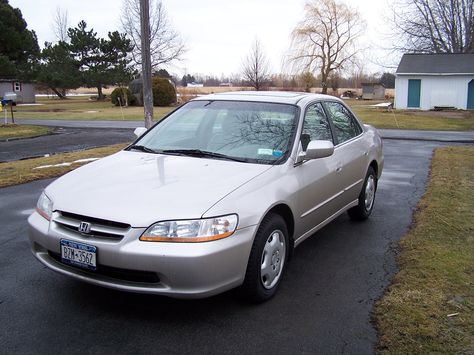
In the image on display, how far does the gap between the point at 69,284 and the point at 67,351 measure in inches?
42.9

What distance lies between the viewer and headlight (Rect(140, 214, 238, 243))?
10.3 ft

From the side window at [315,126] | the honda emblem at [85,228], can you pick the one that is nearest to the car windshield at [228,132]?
the side window at [315,126]

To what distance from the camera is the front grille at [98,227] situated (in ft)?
10.5

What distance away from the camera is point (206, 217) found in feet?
10.5

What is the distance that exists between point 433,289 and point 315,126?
6.17 feet

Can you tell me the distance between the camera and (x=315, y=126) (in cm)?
485

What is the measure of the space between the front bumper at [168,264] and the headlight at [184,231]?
3 centimetres

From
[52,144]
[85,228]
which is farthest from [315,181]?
[52,144]

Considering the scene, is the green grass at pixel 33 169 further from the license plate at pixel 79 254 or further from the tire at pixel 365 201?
the tire at pixel 365 201

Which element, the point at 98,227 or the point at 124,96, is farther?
the point at 124,96

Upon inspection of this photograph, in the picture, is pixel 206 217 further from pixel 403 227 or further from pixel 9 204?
pixel 9 204

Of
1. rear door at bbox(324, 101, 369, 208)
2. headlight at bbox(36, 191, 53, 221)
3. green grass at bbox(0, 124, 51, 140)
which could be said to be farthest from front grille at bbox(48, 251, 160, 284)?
green grass at bbox(0, 124, 51, 140)

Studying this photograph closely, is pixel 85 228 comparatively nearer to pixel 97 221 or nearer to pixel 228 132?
pixel 97 221

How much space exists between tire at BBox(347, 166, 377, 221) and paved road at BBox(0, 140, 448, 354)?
990 millimetres
